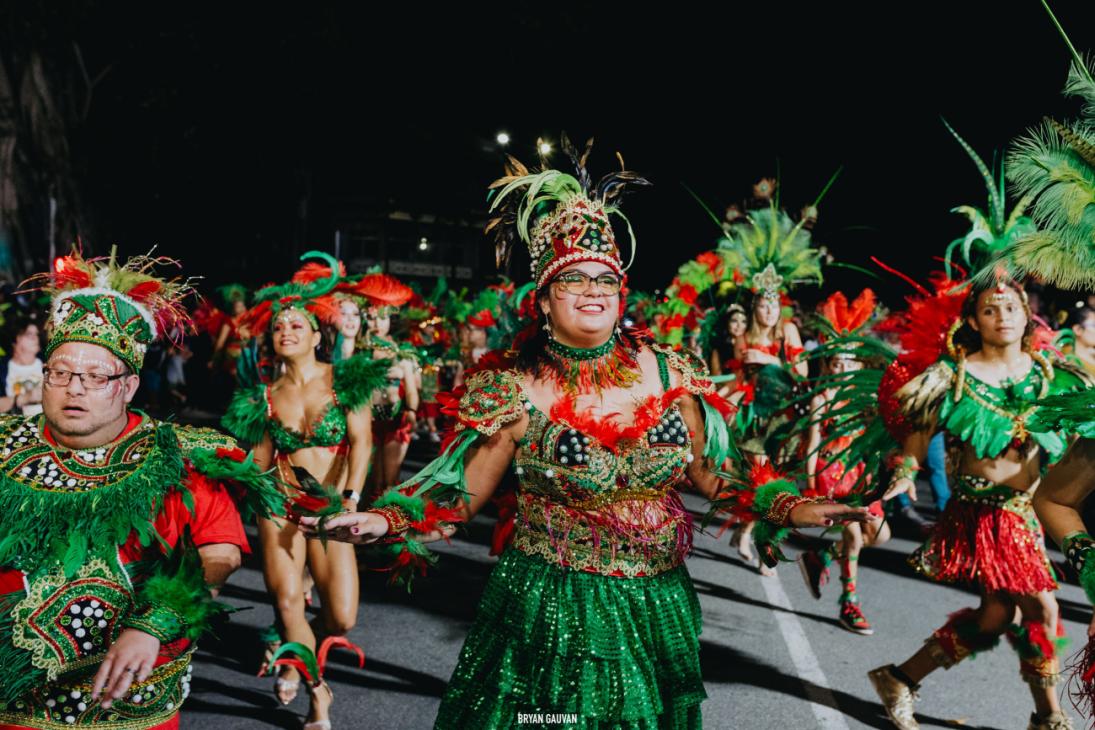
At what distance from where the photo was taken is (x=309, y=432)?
482 cm

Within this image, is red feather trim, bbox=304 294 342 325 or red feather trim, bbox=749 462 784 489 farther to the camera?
red feather trim, bbox=304 294 342 325

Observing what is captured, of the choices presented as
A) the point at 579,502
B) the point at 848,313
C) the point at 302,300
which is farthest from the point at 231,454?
the point at 848,313

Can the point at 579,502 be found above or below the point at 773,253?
below

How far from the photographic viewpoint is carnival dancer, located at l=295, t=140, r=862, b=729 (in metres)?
2.87

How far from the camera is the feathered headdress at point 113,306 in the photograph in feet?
9.04

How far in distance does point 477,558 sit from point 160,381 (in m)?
11.4

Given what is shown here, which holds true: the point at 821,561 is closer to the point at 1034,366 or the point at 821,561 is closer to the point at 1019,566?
the point at 1019,566

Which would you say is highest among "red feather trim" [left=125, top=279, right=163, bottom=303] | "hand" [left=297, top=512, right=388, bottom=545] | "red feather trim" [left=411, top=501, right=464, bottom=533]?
"red feather trim" [left=125, top=279, right=163, bottom=303]

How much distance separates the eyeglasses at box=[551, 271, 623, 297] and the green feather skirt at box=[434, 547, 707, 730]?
36.2 inches

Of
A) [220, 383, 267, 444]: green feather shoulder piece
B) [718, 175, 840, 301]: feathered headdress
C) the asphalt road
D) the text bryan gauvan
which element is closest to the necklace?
the text bryan gauvan

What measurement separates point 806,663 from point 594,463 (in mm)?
3181

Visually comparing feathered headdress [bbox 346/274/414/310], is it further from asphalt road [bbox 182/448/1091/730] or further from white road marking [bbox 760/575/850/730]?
white road marking [bbox 760/575/850/730]

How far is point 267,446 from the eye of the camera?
15.9 feet

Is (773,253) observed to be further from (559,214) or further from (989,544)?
(559,214)
